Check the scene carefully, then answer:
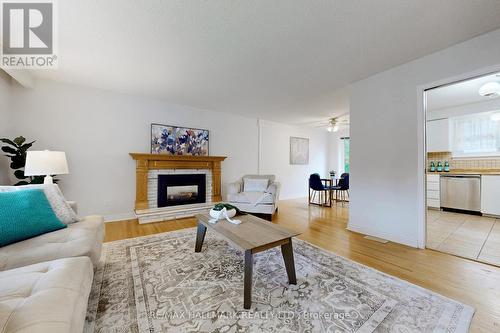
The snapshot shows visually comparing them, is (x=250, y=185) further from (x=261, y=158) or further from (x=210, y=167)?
(x=261, y=158)

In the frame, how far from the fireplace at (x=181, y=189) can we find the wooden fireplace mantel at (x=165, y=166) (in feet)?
0.72

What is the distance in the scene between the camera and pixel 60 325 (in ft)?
2.40

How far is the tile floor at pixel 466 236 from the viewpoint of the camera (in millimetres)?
2242

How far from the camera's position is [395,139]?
2635 mm

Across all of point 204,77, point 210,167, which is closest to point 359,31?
point 204,77

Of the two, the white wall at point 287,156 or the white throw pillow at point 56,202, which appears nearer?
the white throw pillow at point 56,202

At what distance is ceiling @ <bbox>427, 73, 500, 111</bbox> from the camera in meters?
3.10

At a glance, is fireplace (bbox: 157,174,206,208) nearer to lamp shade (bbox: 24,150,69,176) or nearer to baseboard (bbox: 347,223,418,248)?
lamp shade (bbox: 24,150,69,176)

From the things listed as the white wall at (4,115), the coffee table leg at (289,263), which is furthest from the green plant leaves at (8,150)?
the coffee table leg at (289,263)

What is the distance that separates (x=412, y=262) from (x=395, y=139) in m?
1.54

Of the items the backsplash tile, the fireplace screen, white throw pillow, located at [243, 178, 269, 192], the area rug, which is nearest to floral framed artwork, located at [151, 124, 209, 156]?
the fireplace screen

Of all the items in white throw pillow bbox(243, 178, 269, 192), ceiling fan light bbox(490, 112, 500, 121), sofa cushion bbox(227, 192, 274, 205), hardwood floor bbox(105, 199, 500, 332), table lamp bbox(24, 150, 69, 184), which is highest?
ceiling fan light bbox(490, 112, 500, 121)

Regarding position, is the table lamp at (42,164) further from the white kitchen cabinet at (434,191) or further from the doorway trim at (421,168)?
the white kitchen cabinet at (434,191)

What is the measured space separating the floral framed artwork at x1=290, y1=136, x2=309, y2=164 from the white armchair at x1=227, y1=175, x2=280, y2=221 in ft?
7.55
